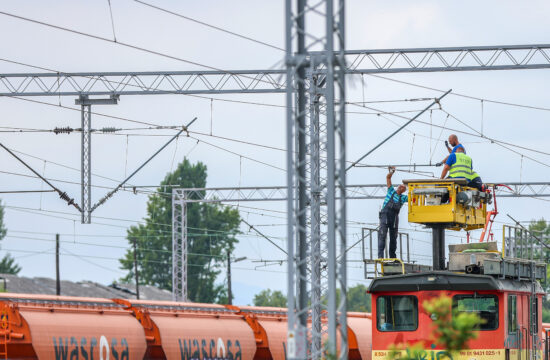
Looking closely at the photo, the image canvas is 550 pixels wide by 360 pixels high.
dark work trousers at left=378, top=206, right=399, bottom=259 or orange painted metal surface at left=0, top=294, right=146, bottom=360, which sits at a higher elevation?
dark work trousers at left=378, top=206, right=399, bottom=259

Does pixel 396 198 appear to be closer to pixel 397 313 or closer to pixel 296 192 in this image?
pixel 397 313

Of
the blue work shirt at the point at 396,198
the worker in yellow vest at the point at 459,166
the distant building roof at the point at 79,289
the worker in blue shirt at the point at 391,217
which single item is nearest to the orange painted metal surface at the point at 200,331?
the worker in blue shirt at the point at 391,217

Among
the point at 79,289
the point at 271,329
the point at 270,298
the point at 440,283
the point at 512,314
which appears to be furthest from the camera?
the point at 270,298

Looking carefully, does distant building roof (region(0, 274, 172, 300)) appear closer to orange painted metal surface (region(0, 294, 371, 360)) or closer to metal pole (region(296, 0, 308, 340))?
orange painted metal surface (region(0, 294, 371, 360))

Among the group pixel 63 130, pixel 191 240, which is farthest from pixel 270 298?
pixel 63 130

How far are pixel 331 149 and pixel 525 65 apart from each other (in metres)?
17.2

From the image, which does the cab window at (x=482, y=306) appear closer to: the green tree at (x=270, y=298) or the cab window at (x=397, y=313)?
the cab window at (x=397, y=313)

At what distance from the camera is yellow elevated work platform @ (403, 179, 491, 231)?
19781mm

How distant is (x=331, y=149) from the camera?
13.4m

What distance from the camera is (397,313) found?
19297mm

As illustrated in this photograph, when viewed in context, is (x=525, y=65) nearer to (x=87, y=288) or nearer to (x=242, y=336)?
(x=242, y=336)

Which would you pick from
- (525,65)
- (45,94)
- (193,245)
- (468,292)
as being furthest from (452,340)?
(193,245)

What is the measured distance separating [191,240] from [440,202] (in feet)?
254

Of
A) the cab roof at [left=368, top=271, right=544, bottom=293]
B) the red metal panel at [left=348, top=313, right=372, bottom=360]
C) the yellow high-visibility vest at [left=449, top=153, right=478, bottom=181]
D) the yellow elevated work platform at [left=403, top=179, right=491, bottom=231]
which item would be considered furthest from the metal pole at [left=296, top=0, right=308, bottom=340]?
the red metal panel at [left=348, top=313, right=372, bottom=360]
